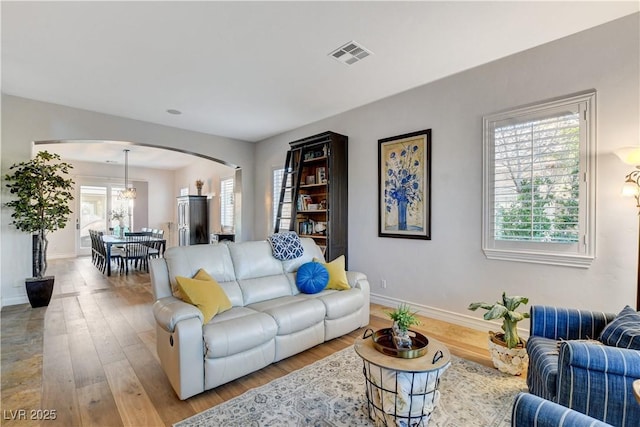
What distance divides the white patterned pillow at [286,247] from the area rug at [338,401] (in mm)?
1242

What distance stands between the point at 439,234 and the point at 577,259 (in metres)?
1.31

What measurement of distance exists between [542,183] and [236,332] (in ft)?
10.3

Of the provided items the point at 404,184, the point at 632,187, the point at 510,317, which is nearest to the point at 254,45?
the point at 404,184

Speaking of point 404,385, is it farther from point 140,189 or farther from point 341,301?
point 140,189

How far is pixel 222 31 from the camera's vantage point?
2.65 m

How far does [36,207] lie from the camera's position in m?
4.16

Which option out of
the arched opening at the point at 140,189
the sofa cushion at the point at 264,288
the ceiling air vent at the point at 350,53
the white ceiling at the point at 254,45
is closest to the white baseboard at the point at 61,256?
the arched opening at the point at 140,189

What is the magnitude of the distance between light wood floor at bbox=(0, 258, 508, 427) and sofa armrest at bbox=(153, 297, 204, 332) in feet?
1.72

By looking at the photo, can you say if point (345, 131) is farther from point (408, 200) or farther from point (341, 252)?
point (341, 252)

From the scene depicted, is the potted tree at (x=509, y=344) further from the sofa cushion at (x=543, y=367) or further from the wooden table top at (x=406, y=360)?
the wooden table top at (x=406, y=360)

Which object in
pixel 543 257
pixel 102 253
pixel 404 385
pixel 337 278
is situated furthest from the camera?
pixel 102 253

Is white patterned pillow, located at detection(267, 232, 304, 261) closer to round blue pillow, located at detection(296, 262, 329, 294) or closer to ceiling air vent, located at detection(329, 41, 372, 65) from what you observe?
round blue pillow, located at detection(296, 262, 329, 294)

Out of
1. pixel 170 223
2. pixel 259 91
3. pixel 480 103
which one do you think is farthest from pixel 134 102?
pixel 170 223

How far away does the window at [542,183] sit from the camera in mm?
2688
